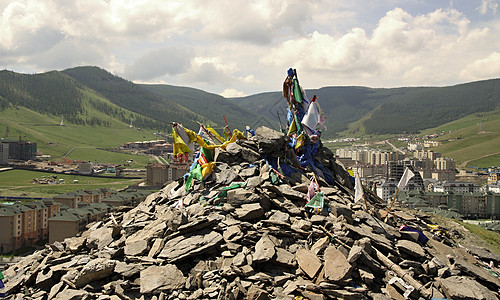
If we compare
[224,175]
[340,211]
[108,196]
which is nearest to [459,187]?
[108,196]

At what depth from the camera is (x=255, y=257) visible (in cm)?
1684

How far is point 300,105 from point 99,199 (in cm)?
6833

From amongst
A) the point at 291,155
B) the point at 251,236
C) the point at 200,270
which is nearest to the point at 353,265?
the point at 251,236

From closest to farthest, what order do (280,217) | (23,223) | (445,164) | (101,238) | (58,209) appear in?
1. (280,217)
2. (101,238)
3. (23,223)
4. (58,209)
5. (445,164)

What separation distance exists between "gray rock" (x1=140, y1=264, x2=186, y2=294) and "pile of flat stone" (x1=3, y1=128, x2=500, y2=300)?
1.7 inches

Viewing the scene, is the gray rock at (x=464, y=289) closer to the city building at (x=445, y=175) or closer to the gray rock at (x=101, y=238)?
the gray rock at (x=101, y=238)

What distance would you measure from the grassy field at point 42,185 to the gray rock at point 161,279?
9381cm

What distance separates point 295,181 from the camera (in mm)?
24875

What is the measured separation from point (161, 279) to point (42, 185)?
116 meters

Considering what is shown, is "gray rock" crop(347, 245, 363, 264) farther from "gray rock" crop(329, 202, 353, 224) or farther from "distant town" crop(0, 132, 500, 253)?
"distant town" crop(0, 132, 500, 253)

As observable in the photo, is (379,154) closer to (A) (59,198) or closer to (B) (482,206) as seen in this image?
(B) (482,206)

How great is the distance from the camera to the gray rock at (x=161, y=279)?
15.8 meters

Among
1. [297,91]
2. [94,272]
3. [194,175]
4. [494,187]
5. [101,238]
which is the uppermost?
[297,91]

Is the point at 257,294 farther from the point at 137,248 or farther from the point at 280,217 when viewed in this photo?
the point at 137,248
